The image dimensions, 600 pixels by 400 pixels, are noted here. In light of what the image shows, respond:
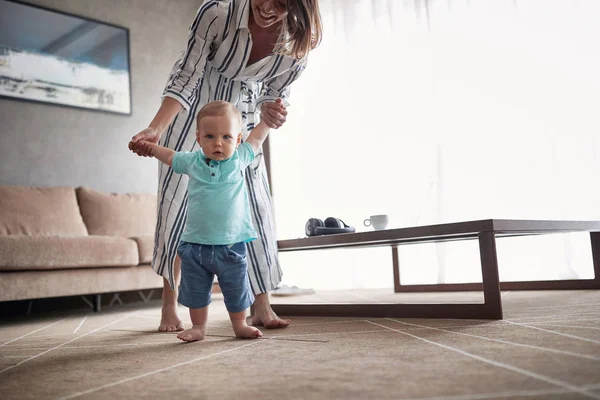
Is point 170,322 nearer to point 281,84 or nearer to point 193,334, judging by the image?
point 193,334

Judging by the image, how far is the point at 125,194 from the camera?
12.1 feet

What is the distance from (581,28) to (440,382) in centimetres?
274

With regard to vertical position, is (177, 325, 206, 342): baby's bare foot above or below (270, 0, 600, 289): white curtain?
below

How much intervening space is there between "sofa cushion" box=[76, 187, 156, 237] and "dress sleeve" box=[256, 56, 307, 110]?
2.02m

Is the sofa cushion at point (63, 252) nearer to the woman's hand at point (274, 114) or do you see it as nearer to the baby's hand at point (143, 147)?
the baby's hand at point (143, 147)

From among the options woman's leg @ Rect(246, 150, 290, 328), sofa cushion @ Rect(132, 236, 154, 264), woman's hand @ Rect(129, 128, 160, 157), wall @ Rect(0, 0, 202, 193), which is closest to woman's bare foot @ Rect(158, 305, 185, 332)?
woman's leg @ Rect(246, 150, 290, 328)

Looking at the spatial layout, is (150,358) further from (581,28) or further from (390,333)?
(581,28)

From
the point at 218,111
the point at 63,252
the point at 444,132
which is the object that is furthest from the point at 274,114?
the point at 444,132

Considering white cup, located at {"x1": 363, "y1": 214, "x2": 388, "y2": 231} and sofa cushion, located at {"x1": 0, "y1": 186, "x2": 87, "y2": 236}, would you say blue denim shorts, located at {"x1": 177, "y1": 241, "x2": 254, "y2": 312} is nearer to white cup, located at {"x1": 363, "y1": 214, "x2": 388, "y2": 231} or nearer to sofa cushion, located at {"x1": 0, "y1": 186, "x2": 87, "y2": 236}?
white cup, located at {"x1": 363, "y1": 214, "x2": 388, "y2": 231}

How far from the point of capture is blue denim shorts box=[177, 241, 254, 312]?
4.43 feet

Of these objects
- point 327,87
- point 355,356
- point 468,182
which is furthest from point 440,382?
point 327,87

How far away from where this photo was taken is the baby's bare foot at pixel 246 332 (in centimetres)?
138

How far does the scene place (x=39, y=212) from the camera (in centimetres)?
314

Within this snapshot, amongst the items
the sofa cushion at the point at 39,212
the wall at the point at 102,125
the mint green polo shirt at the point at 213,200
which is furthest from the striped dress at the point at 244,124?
the wall at the point at 102,125
